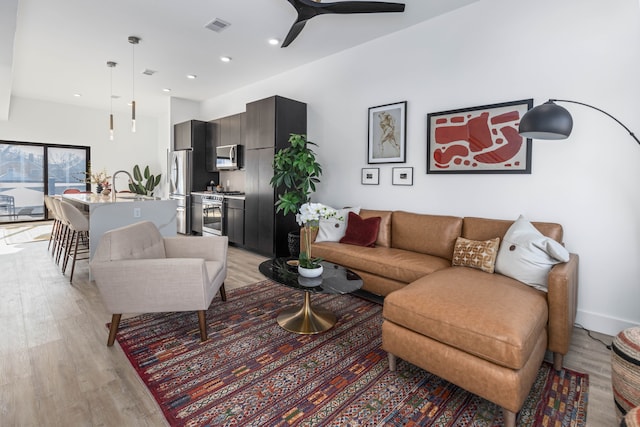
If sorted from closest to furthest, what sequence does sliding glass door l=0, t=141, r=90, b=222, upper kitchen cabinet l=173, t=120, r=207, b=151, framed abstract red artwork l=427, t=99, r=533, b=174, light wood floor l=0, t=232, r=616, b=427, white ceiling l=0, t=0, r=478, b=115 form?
light wood floor l=0, t=232, r=616, b=427 < framed abstract red artwork l=427, t=99, r=533, b=174 < white ceiling l=0, t=0, r=478, b=115 < upper kitchen cabinet l=173, t=120, r=207, b=151 < sliding glass door l=0, t=141, r=90, b=222

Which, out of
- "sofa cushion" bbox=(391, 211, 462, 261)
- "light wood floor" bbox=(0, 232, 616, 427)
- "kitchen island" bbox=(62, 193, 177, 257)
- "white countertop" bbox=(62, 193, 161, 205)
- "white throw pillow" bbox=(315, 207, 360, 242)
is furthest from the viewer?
"white throw pillow" bbox=(315, 207, 360, 242)

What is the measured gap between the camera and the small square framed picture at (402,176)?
12.4ft

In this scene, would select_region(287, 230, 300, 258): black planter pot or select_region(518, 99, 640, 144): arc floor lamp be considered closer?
select_region(518, 99, 640, 144): arc floor lamp

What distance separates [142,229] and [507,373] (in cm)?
272

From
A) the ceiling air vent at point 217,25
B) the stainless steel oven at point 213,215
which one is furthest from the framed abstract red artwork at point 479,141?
the stainless steel oven at point 213,215

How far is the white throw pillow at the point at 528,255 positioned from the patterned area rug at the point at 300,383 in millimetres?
601

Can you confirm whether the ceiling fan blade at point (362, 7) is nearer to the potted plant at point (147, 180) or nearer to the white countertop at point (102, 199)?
the white countertop at point (102, 199)

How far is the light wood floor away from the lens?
5.35ft

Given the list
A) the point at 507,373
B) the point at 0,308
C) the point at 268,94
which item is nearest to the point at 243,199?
the point at 268,94

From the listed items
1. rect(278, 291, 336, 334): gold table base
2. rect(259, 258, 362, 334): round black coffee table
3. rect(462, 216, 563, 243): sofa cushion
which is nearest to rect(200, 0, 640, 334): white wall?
rect(462, 216, 563, 243): sofa cushion

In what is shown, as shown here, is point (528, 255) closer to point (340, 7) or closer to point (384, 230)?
point (384, 230)

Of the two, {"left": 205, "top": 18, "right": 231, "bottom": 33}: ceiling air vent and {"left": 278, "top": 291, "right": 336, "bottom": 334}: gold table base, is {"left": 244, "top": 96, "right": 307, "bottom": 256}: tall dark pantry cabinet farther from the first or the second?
{"left": 278, "top": 291, "right": 336, "bottom": 334}: gold table base

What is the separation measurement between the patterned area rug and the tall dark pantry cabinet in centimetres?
218

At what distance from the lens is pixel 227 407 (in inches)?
66.9
